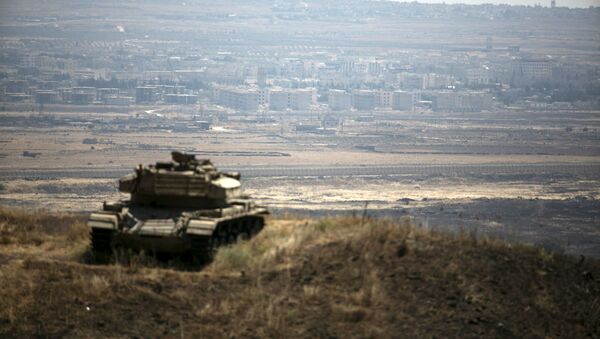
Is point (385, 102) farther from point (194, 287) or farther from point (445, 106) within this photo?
point (194, 287)

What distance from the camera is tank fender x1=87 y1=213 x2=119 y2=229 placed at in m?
17.2

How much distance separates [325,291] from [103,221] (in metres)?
3.24

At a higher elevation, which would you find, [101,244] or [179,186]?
[179,186]

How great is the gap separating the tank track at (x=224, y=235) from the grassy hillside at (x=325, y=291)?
7.0 inches

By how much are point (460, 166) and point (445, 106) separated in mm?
50684

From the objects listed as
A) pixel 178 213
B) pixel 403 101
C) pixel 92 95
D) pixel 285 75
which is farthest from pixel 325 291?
pixel 285 75

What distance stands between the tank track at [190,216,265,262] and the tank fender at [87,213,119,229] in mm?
1030

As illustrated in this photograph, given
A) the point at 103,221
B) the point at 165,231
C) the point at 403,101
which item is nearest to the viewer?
the point at 165,231

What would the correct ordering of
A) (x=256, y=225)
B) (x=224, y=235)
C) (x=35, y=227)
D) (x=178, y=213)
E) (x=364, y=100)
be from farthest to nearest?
(x=364, y=100), (x=35, y=227), (x=256, y=225), (x=178, y=213), (x=224, y=235)

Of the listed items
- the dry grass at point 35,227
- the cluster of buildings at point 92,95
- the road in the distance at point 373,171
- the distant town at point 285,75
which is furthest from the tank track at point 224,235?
the cluster of buildings at point 92,95

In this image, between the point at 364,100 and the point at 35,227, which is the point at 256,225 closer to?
the point at 35,227

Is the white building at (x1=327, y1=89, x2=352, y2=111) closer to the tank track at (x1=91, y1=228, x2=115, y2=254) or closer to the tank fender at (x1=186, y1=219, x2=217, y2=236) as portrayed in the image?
the tank track at (x1=91, y1=228, x2=115, y2=254)

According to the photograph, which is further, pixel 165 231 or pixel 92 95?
pixel 92 95

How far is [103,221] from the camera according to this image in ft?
56.8
